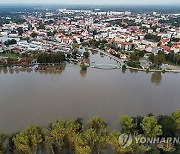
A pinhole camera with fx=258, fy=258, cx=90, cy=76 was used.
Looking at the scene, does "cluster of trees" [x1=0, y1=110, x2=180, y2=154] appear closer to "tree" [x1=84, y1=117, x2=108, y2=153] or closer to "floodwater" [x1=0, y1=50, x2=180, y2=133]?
"tree" [x1=84, y1=117, x2=108, y2=153]

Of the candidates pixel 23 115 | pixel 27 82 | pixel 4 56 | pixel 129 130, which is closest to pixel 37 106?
pixel 23 115

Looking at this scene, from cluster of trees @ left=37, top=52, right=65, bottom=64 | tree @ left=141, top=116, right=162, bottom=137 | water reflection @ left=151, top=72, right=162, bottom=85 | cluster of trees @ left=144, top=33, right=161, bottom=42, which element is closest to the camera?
tree @ left=141, top=116, right=162, bottom=137

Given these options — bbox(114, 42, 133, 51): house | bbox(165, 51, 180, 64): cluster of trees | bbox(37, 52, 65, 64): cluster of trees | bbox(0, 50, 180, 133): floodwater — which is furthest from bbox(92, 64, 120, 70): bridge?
bbox(114, 42, 133, 51): house

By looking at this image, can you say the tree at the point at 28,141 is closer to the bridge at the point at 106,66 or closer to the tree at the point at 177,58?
the bridge at the point at 106,66

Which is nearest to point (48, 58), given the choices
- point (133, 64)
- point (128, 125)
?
point (133, 64)

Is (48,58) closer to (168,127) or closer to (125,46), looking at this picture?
(125,46)

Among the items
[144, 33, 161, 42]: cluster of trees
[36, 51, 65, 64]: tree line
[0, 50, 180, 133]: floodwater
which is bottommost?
[0, 50, 180, 133]: floodwater

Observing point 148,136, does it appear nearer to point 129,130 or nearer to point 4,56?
point 129,130

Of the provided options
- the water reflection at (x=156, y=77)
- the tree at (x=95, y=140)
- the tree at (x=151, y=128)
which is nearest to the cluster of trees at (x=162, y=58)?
the water reflection at (x=156, y=77)
